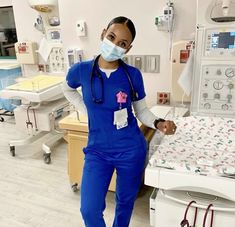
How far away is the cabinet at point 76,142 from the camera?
1954mm

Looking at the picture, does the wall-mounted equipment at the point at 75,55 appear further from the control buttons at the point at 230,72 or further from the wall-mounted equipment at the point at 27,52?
the control buttons at the point at 230,72

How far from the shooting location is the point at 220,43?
1.60 metres

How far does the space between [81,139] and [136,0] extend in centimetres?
119

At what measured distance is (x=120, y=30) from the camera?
49.8 inches

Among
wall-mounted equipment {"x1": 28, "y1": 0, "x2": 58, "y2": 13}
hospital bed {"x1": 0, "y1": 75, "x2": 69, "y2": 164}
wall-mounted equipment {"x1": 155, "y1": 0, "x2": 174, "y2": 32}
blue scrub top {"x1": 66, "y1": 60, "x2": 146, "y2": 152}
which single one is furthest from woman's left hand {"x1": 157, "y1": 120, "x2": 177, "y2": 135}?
wall-mounted equipment {"x1": 28, "y1": 0, "x2": 58, "y2": 13}

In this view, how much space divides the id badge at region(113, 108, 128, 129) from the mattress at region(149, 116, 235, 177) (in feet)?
0.71

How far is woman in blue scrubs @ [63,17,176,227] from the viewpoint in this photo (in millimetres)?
1306

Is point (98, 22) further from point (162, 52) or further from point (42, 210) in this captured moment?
point (42, 210)

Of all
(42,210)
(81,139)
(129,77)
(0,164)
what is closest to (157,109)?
(81,139)

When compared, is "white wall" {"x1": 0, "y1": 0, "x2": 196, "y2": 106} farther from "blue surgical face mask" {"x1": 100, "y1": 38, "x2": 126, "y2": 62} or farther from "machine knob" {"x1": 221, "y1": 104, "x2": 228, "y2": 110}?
"blue surgical face mask" {"x1": 100, "y1": 38, "x2": 126, "y2": 62}

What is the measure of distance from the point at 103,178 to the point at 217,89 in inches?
36.3

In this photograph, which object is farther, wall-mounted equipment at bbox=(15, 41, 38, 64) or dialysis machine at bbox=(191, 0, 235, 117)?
wall-mounted equipment at bbox=(15, 41, 38, 64)

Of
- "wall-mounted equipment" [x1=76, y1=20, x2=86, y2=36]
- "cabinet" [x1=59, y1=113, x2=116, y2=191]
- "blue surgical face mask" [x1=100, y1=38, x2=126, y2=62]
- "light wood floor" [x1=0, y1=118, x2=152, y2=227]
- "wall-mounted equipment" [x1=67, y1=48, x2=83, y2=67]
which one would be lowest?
A: "light wood floor" [x1=0, y1=118, x2=152, y2=227]

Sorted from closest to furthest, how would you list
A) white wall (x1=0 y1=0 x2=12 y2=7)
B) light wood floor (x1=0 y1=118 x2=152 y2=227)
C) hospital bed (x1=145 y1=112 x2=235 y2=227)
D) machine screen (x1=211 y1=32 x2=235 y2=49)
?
hospital bed (x1=145 y1=112 x2=235 y2=227) < machine screen (x1=211 y1=32 x2=235 y2=49) < light wood floor (x1=0 y1=118 x2=152 y2=227) < white wall (x1=0 y1=0 x2=12 y2=7)
